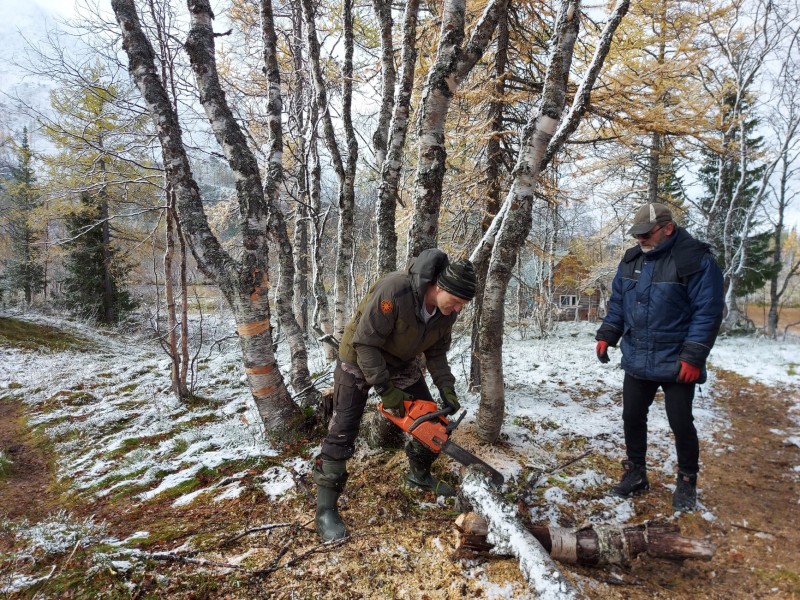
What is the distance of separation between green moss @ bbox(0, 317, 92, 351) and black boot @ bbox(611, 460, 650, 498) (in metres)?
14.7

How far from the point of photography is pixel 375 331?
98.4 inches

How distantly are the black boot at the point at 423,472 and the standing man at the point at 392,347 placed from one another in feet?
0.04

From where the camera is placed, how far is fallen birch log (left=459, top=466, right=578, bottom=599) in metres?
1.87

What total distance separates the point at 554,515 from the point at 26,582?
346cm

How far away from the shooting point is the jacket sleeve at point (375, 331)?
248 cm

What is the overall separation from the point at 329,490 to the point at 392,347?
45.6 inches

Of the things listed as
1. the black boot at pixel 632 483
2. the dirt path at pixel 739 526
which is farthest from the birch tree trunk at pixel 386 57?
the dirt path at pixel 739 526

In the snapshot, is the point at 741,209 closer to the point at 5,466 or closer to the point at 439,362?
the point at 439,362

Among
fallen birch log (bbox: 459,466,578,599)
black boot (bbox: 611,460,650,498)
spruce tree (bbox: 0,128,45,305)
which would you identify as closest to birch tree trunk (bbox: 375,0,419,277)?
fallen birch log (bbox: 459,466,578,599)

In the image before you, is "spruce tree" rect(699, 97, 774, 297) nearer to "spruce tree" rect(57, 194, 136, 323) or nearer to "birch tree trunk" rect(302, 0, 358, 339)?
"birch tree trunk" rect(302, 0, 358, 339)

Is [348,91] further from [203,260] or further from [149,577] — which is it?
[149,577]

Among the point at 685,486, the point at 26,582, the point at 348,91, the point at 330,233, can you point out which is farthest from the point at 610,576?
the point at 330,233

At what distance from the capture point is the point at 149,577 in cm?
214

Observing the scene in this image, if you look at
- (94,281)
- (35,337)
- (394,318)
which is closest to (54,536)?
(394,318)
